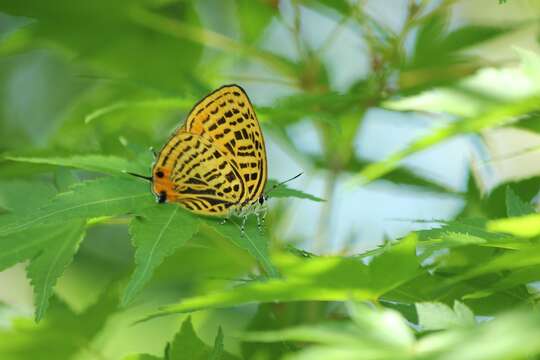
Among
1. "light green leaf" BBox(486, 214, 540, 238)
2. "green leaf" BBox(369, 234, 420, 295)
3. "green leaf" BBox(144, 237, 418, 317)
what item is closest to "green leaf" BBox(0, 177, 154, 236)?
"green leaf" BBox(144, 237, 418, 317)

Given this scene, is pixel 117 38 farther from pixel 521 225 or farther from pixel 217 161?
pixel 521 225

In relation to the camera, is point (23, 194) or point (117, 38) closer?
point (23, 194)

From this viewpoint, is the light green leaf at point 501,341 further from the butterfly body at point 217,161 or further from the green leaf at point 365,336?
the butterfly body at point 217,161

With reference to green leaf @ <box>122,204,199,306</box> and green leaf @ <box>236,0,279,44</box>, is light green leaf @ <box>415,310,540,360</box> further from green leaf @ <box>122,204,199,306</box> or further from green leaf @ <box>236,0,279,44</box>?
green leaf @ <box>236,0,279,44</box>

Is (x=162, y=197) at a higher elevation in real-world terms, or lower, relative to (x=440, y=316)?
higher

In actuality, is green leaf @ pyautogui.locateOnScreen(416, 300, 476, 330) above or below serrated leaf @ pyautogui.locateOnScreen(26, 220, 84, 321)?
below

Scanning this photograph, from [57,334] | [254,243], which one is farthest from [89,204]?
[57,334]

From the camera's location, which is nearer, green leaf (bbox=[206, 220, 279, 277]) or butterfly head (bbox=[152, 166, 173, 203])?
green leaf (bbox=[206, 220, 279, 277])

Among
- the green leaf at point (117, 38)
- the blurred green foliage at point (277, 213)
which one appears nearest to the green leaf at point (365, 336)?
the blurred green foliage at point (277, 213)

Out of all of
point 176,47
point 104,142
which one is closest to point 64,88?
point 176,47
